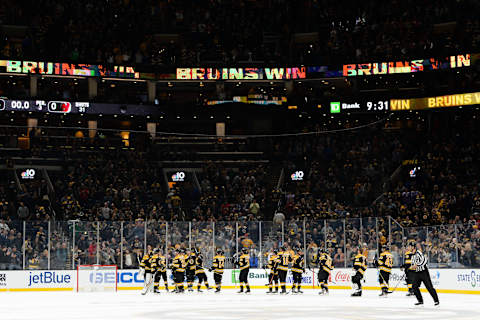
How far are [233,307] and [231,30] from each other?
91.4 feet

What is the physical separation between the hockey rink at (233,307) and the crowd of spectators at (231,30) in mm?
19734

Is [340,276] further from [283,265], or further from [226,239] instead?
[226,239]

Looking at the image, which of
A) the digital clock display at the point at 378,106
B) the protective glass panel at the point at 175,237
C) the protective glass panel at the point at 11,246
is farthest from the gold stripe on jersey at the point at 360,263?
the digital clock display at the point at 378,106

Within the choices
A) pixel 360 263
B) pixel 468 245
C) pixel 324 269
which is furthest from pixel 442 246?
pixel 324 269

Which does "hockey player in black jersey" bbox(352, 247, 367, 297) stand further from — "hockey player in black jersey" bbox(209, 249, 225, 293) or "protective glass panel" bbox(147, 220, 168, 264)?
"protective glass panel" bbox(147, 220, 168, 264)

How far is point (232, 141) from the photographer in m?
44.8

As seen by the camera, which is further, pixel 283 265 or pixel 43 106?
pixel 43 106

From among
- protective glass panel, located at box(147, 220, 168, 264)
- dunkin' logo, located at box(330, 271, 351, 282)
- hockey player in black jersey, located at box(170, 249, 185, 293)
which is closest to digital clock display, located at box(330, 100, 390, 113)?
dunkin' logo, located at box(330, 271, 351, 282)

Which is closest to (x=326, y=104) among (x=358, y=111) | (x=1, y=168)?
(x=358, y=111)

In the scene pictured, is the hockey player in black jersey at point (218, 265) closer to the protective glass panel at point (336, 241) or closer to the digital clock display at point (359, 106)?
the protective glass panel at point (336, 241)

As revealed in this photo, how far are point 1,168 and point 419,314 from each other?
28.4 meters

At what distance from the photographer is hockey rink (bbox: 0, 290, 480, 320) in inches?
671

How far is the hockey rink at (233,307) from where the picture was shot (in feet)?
55.9

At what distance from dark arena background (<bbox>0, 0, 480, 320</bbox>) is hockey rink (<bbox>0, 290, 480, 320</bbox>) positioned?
8.20 ft
